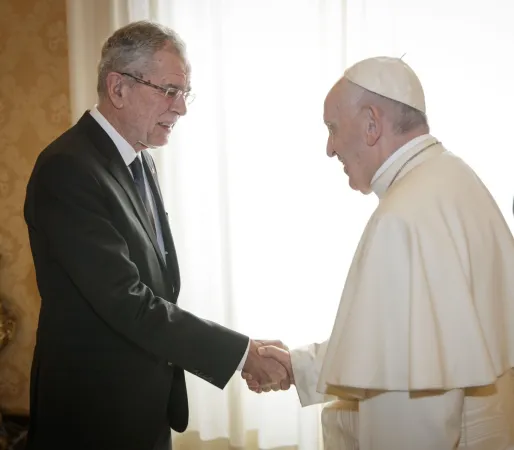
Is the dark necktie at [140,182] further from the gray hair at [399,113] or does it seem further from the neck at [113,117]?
the gray hair at [399,113]

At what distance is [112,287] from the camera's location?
200 cm

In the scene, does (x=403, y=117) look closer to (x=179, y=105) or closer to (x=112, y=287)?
(x=179, y=105)

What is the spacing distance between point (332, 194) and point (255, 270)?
536mm

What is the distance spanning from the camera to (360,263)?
5.67 feet

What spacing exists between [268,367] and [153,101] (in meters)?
1.01

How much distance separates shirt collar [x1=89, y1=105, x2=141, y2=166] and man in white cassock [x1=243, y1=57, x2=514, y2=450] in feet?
2.39

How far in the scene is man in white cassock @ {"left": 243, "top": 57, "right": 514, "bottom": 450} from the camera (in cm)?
163

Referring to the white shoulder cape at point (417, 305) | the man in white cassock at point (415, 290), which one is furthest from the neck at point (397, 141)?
the white shoulder cape at point (417, 305)

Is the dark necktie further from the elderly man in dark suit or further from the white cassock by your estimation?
the white cassock

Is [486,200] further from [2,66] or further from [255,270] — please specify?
[2,66]

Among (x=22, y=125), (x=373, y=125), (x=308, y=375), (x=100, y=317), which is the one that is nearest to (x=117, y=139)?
(x=100, y=317)

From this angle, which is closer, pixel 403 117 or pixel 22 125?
pixel 403 117

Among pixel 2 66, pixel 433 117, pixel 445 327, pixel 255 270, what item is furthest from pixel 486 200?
pixel 2 66

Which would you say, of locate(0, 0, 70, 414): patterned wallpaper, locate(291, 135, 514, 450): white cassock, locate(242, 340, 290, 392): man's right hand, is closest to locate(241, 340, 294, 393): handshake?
locate(242, 340, 290, 392): man's right hand
